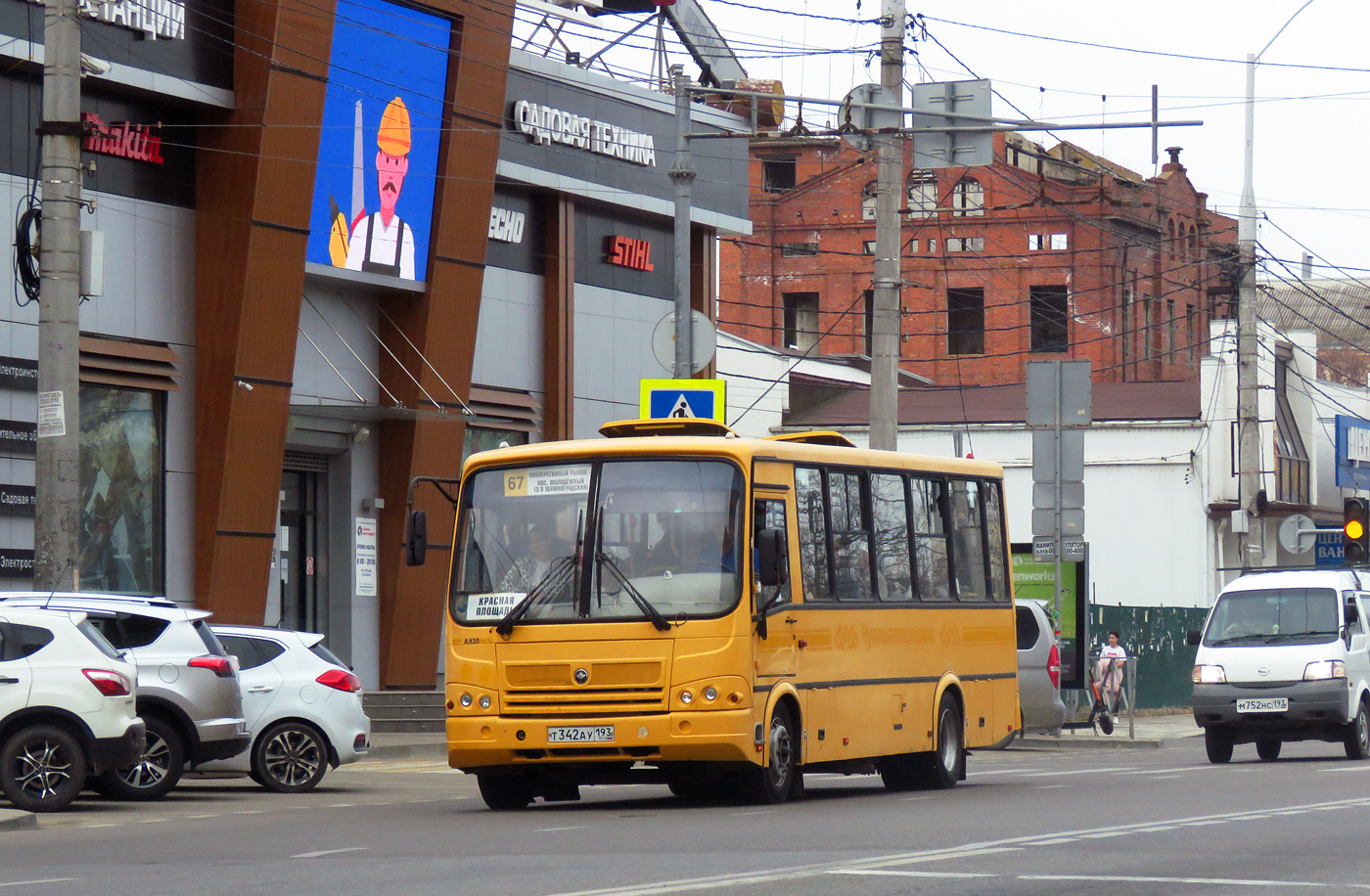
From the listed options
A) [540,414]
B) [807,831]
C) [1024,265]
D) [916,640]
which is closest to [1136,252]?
[1024,265]

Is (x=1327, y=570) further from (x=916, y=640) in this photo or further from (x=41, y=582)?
(x=41, y=582)

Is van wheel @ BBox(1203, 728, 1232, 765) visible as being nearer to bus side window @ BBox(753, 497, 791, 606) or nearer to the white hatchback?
bus side window @ BBox(753, 497, 791, 606)

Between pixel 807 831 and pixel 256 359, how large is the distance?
14.2m

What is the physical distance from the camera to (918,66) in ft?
89.8

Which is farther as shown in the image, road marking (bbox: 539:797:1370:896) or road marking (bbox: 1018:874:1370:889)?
road marking (bbox: 1018:874:1370:889)

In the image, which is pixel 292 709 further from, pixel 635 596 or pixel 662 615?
pixel 662 615

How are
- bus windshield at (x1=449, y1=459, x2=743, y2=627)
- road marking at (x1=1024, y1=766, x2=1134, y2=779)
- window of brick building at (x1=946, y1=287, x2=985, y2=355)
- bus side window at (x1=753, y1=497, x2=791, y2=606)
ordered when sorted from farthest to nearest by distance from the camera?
window of brick building at (x1=946, y1=287, x2=985, y2=355) → road marking at (x1=1024, y1=766, x2=1134, y2=779) → bus side window at (x1=753, y1=497, x2=791, y2=606) → bus windshield at (x1=449, y1=459, x2=743, y2=627)

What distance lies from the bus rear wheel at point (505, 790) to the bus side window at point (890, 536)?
340 centimetres

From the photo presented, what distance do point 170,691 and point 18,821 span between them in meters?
2.65

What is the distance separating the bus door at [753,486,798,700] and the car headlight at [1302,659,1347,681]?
9478mm

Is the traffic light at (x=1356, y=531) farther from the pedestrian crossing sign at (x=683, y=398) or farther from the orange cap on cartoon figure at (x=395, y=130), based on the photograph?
the orange cap on cartoon figure at (x=395, y=130)

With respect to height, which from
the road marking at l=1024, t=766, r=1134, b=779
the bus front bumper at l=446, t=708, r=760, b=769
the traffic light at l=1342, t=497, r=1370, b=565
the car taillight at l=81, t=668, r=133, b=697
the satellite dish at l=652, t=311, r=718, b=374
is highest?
the satellite dish at l=652, t=311, r=718, b=374

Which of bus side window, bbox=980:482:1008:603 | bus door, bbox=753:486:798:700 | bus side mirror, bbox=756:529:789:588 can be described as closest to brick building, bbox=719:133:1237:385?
bus side window, bbox=980:482:1008:603

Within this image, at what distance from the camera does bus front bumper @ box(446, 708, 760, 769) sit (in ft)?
49.5
